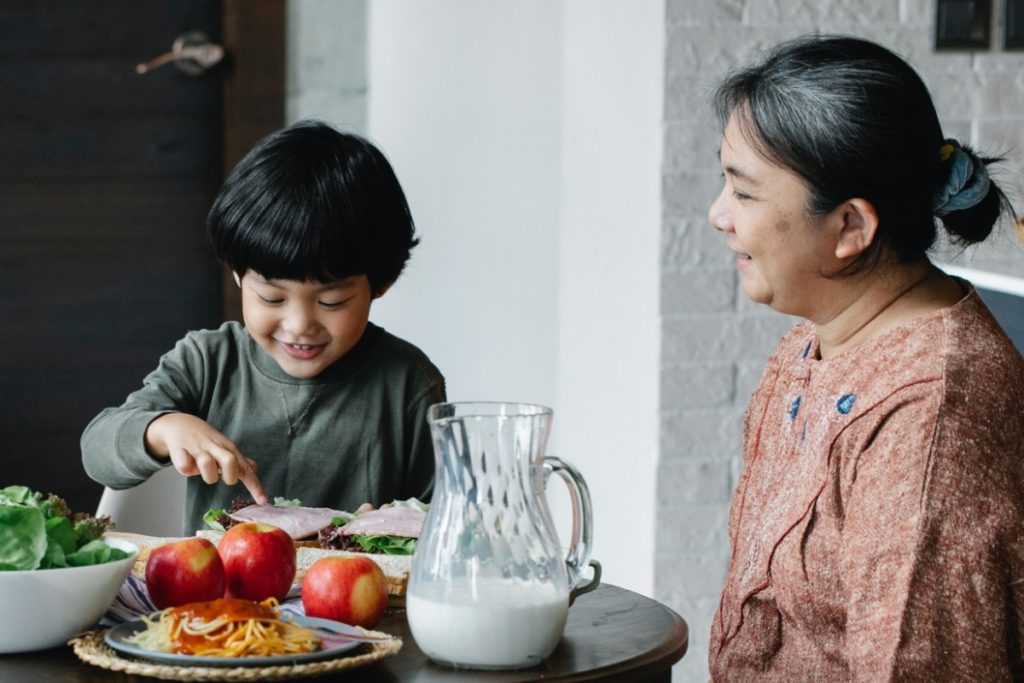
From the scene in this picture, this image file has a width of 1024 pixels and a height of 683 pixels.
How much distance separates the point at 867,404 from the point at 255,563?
57cm

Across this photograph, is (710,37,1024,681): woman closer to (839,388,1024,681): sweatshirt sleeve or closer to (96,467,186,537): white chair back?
(839,388,1024,681): sweatshirt sleeve

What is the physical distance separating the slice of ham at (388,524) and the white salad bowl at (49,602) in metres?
0.27

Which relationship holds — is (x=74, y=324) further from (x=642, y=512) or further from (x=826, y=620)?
(x=826, y=620)

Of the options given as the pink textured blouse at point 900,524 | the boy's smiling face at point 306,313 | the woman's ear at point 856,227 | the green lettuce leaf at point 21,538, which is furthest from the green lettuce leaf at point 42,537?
the woman's ear at point 856,227

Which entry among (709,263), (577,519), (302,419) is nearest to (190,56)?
(709,263)

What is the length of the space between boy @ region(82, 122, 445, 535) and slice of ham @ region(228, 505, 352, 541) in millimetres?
93

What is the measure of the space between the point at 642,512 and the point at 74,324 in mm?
1158

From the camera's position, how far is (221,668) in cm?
104

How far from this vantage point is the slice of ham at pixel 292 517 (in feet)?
4.54

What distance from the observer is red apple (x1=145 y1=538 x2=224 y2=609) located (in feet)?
3.82

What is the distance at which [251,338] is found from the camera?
1.82m

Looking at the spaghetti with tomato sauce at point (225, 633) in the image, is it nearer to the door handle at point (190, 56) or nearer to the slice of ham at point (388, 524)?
the slice of ham at point (388, 524)

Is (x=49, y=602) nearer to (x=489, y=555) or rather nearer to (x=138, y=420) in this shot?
(x=489, y=555)

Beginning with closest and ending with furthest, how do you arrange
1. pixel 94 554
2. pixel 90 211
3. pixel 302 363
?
pixel 94 554
pixel 302 363
pixel 90 211
